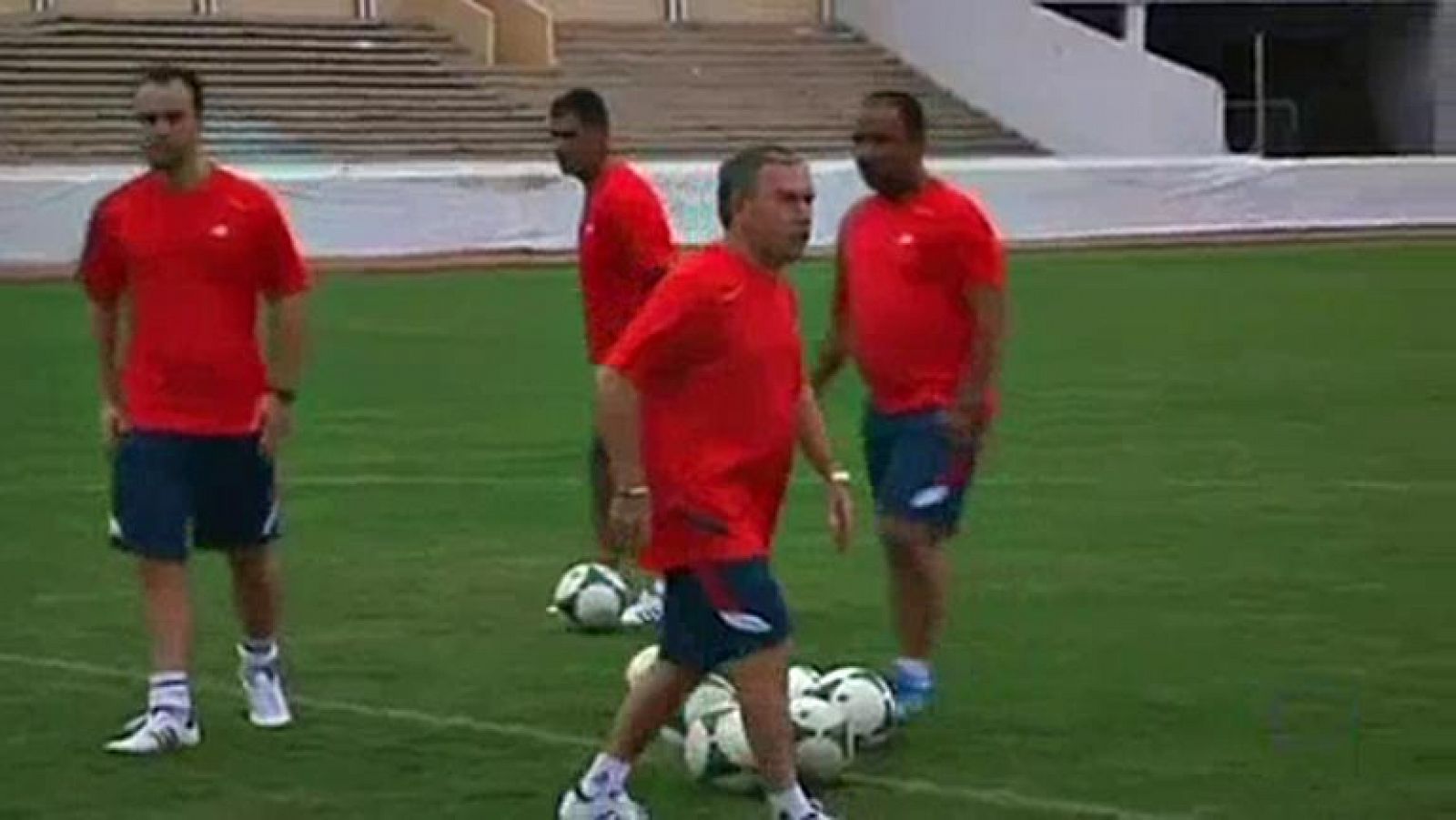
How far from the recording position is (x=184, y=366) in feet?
36.0

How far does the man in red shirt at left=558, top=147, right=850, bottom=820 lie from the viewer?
9117 millimetres

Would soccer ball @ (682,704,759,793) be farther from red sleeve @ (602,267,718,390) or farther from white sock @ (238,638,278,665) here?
white sock @ (238,638,278,665)

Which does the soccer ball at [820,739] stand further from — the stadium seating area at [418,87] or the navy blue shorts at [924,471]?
the stadium seating area at [418,87]

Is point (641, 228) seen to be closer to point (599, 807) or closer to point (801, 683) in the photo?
point (801, 683)

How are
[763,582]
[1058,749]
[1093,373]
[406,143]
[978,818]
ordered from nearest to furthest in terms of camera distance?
1. [763,582]
2. [978,818]
3. [1058,749]
4. [1093,373]
5. [406,143]

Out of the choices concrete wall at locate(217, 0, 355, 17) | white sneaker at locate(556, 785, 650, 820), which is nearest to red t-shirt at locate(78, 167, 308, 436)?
white sneaker at locate(556, 785, 650, 820)

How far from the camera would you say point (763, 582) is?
922 centimetres

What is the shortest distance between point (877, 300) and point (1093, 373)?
1506 centimetres

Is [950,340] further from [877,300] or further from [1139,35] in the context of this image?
[1139,35]

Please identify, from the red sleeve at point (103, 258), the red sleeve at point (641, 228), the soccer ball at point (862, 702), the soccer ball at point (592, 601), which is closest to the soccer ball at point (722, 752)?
the soccer ball at point (862, 702)

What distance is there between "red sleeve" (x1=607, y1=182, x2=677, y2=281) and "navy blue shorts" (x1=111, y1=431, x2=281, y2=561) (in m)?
3.09

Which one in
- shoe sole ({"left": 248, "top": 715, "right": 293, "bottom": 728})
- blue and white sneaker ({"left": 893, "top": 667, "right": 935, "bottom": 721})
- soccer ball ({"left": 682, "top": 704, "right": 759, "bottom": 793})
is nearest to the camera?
soccer ball ({"left": 682, "top": 704, "right": 759, "bottom": 793})

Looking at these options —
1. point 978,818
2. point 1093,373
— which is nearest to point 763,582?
point 978,818

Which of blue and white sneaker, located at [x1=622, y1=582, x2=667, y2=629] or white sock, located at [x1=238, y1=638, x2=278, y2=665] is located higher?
white sock, located at [x1=238, y1=638, x2=278, y2=665]
